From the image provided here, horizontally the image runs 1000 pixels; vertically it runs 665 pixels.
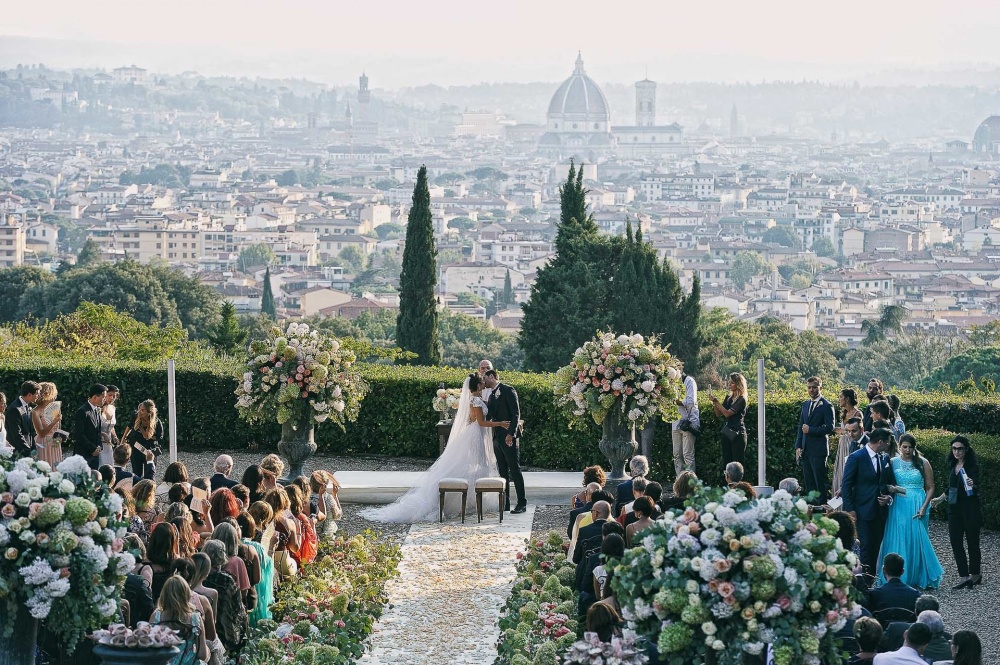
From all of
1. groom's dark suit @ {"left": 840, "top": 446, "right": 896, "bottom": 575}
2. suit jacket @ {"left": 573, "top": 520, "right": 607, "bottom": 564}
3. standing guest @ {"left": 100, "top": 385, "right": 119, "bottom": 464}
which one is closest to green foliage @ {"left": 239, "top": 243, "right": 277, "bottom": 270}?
standing guest @ {"left": 100, "top": 385, "right": 119, "bottom": 464}

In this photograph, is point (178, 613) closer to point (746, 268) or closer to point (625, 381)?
point (625, 381)

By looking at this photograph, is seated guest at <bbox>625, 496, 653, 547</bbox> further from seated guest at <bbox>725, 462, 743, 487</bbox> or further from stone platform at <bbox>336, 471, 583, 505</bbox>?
stone platform at <bbox>336, 471, 583, 505</bbox>

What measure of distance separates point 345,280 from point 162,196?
73900mm

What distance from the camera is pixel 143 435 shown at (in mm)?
10281

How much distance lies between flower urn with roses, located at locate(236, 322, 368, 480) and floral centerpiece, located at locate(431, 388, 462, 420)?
3.81ft

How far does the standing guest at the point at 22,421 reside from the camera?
10211 millimetres

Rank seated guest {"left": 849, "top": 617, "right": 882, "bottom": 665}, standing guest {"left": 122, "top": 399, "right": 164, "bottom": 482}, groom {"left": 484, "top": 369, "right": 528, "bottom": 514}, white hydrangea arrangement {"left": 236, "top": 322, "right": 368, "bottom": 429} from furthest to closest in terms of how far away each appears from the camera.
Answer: white hydrangea arrangement {"left": 236, "top": 322, "right": 368, "bottom": 429} < groom {"left": 484, "top": 369, "right": 528, "bottom": 514} < standing guest {"left": 122, "top": 399, "right": 164, "bottom": 482} < seated guest {"left": 849, "top": 617, "right": 882, "bottom": 665}

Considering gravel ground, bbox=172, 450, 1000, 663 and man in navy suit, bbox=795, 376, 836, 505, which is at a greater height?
man in navy suit, bbox=795, 376, 836, 505

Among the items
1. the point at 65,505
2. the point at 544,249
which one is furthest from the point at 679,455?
the point at 544,249

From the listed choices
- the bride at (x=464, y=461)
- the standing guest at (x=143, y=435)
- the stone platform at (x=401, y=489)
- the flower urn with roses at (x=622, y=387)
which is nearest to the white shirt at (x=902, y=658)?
the flower urn with roses at (x=622, y=387)

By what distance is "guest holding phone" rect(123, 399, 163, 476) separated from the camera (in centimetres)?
1016

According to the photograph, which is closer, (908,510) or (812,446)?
(908,510)

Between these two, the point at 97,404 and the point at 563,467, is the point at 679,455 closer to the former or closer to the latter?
the point at 563,467

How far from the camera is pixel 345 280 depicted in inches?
5005
